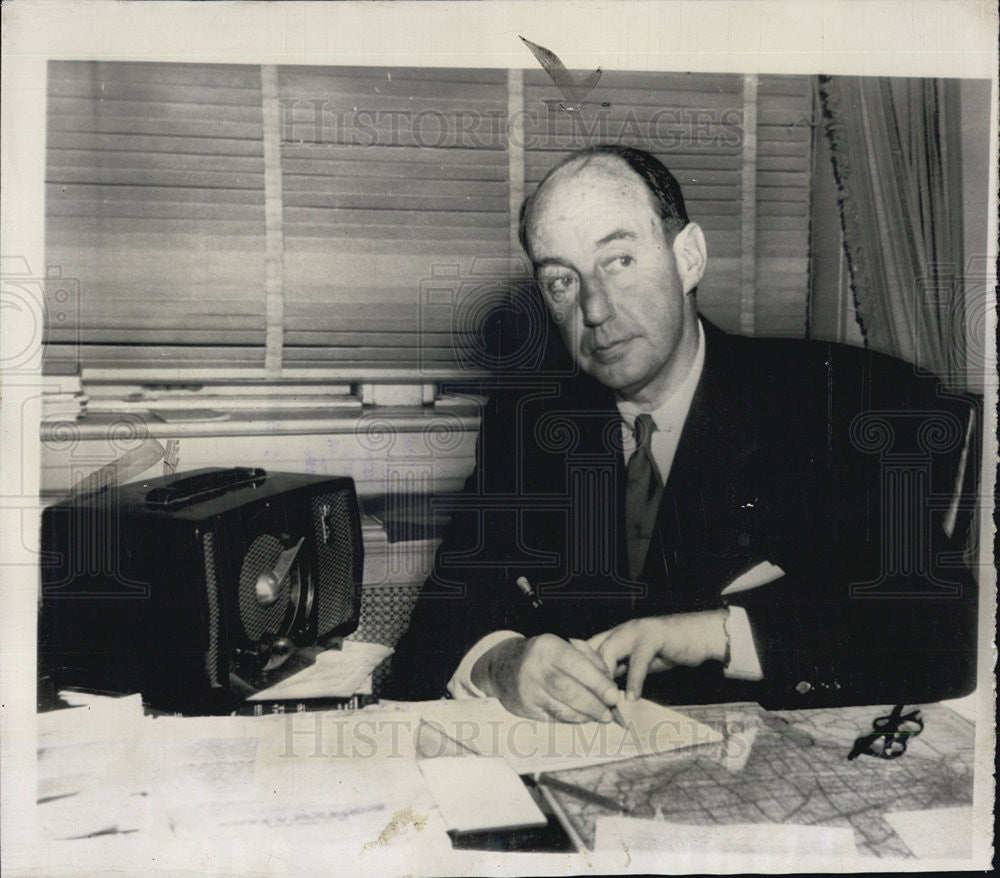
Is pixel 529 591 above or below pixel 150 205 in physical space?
below

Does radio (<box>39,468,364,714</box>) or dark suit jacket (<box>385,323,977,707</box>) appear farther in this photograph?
dark suit jacket (<box>385,323,977,707</box>)

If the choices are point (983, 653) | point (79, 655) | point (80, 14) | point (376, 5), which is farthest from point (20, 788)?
point (983, 653)

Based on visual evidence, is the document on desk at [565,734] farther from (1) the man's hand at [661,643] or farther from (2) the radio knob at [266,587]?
(2) the radio knob at [266,587]

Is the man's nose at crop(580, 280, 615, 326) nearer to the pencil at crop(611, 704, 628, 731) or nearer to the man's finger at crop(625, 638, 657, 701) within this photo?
the man's finger at crop(625, 638, 657, 701)

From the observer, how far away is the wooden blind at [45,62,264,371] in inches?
60.3

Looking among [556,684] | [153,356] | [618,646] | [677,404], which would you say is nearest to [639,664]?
[618,646]

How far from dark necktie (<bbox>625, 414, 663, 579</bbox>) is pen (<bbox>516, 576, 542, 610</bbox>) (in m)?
0.18

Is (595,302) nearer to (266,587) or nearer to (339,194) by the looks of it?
(339,194)

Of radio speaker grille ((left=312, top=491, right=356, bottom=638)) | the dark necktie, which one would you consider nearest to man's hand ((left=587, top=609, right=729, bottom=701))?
the dark necktie

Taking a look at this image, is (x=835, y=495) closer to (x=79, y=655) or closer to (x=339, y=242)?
(x=339, y=242)

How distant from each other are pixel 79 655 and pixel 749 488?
50.2 inches

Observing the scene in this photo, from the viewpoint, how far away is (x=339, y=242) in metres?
1.57

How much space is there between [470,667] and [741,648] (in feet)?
1.67

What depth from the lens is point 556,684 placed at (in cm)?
158
